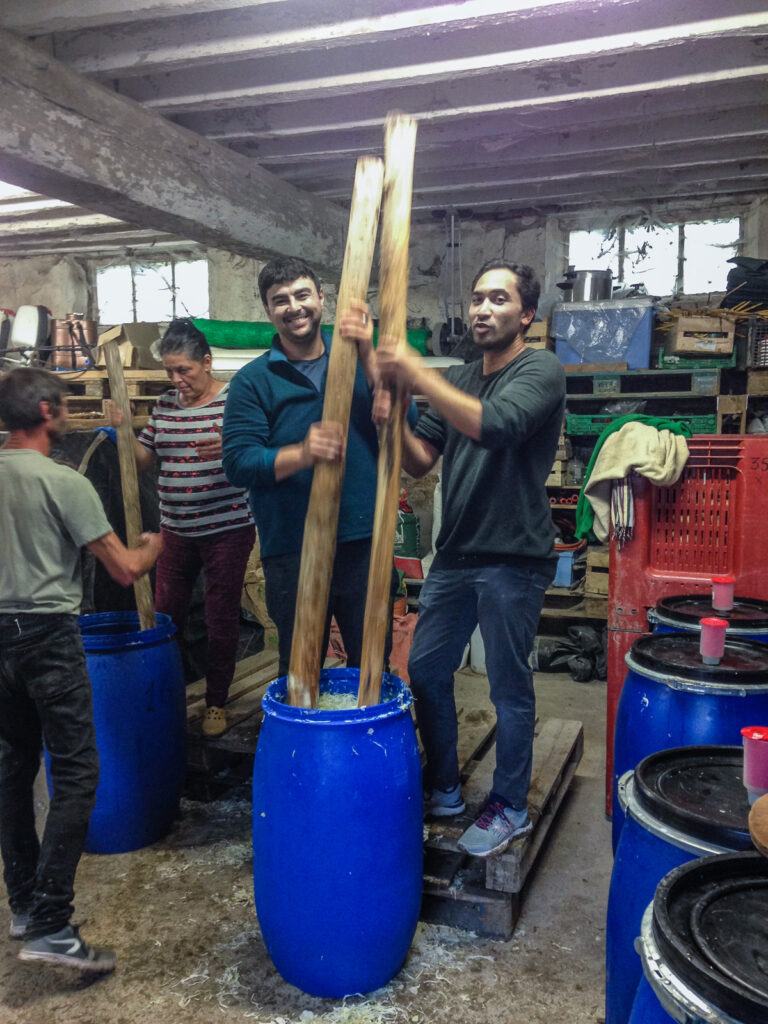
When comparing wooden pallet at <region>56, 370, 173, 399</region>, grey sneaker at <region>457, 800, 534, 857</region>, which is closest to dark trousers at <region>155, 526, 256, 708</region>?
grey sneaker at <region>457, 800, 534, 857</region>

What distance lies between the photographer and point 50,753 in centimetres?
237

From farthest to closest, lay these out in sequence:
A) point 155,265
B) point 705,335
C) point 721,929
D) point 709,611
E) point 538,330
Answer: point 155,265 → point 538,330 → point 705,335 → point 709,611 → point 721,929

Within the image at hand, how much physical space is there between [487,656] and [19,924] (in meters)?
1.67

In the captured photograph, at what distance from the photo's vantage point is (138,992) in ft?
7.33

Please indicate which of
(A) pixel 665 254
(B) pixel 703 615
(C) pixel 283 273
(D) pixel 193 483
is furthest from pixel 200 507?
(A) pixel 665 254

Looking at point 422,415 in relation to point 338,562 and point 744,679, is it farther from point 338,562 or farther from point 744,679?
point 744,679

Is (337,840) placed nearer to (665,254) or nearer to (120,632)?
(120,632)

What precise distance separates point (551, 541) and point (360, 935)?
127cm

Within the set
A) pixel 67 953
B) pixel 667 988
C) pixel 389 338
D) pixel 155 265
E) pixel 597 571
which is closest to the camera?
pixel 667 988

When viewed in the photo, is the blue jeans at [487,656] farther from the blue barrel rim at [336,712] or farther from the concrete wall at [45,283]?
the concrete wall at [45,283]

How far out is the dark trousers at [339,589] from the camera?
262 cm

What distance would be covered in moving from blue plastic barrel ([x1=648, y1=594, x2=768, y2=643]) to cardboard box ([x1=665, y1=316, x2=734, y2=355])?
3.37 metres

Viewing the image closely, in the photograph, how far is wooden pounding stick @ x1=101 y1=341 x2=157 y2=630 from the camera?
309 centimetres

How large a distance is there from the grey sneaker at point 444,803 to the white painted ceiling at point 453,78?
10.5 feet
